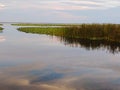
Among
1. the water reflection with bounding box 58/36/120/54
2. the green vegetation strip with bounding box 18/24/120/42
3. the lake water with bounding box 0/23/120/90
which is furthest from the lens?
the green vegetation strip with bounding box 18/24/120/42

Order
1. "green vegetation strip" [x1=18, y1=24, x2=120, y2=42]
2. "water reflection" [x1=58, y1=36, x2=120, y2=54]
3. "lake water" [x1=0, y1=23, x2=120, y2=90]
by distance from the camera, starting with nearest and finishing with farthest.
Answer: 1. "lake water" [x1=0, y1=23, x2=120, y2=90]
2. "water reflection" [x1=58, y1=36, x2=120, y2=54]
3. "green vegetation strip" [x1=18, y1=24, x2=120, y2=42]

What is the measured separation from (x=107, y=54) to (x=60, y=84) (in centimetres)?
1149

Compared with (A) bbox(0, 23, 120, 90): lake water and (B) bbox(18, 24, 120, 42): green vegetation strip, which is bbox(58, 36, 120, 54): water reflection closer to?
(B) bbox(18, 24, 120, 42): green vegetation strip

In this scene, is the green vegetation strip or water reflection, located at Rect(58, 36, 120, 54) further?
the green vegetation strip

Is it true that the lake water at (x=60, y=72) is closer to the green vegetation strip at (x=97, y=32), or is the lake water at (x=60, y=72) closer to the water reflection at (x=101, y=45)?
the water reflection at (x=101, y=45)

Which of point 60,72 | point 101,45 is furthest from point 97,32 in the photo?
point 60,72

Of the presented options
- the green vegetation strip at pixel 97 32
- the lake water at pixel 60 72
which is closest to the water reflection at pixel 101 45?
the green vegetation strip at pixel 97 32

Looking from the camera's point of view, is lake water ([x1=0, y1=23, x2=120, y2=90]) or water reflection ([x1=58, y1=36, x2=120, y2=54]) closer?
lake water ([x1=0, y1=23, x2=120, y2=90])

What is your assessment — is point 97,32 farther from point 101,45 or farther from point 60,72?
point 60,72

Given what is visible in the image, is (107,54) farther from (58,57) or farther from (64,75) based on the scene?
(64,75)

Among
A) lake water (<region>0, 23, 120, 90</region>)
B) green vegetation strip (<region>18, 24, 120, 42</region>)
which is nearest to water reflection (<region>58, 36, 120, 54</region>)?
green vegetation strip (<region>18, 24, 120, 42</region>)

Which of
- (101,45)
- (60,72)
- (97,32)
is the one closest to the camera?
(60,72)

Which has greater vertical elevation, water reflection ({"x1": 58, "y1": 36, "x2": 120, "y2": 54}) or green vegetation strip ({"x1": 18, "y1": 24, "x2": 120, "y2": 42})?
green vegetation strip ({"x1": 18, "y1": 24, "x2": 120, "y2": 42})

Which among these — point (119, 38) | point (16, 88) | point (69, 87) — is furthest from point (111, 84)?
point (119, 38)
